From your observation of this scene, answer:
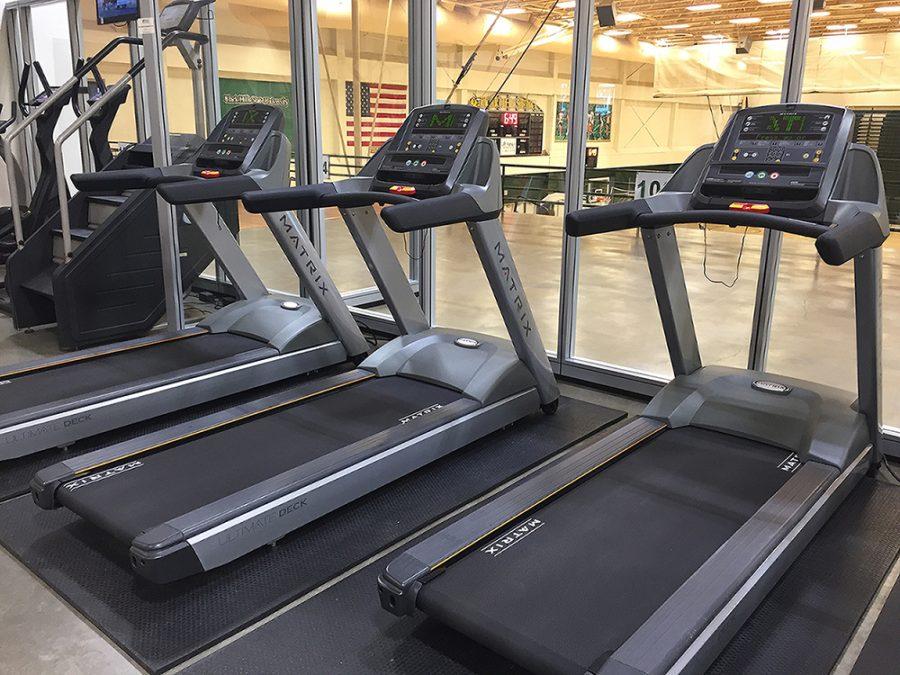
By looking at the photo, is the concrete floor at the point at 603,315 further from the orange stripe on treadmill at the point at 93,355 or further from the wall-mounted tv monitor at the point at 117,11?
the wall-mounted tv monitor at the point at 117,11

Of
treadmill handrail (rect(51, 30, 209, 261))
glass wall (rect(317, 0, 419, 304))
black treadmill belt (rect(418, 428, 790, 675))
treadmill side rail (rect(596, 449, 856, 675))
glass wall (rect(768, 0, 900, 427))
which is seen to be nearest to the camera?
treadmill side rail (rect(596, 449, 856, 675))

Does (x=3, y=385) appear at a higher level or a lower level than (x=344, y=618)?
higher

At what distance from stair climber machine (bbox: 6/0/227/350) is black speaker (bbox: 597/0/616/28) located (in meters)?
2.80

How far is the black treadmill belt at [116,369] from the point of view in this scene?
12.1 feet

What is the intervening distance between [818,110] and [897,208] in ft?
5.25

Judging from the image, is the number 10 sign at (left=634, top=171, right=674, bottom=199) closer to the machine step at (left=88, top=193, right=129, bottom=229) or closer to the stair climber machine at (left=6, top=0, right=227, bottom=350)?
the stair climber machine at (left=6, top=0, right=227, bottom=350)

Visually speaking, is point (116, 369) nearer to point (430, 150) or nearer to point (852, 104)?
point (430, 150)

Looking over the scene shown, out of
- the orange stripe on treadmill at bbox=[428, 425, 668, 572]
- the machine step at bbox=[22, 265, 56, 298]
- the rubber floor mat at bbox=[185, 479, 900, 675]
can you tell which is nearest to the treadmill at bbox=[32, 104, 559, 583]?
the rubber floor mat at bbox=[185, 479, 900, 675]

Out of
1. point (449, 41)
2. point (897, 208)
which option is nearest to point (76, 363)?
point (449, 41)

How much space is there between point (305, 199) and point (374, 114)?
3.92 meters

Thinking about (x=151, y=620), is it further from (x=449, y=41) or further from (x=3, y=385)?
(x=449, y=41)

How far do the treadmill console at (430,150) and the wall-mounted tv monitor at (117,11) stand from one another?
213 cm

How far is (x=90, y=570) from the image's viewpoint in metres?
2.56

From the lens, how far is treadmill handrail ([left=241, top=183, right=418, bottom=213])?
345cm
